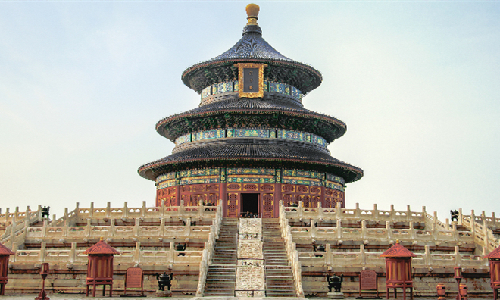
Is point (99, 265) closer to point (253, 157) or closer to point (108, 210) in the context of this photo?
point (108, 210)

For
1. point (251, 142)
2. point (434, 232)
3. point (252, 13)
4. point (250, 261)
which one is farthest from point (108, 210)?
point (252, 13)

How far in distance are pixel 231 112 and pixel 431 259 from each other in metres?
23.1

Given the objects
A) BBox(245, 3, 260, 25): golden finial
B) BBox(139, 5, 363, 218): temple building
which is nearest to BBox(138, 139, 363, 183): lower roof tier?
BBox(139, 5, 363, 218): temple building

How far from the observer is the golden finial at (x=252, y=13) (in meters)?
61.1

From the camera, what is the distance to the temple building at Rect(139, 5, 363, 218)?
161ft

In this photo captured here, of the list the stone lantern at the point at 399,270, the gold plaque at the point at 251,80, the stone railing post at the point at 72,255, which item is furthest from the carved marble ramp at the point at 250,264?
the gold plaque at the point at 251,80

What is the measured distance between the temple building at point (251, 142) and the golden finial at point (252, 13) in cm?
332

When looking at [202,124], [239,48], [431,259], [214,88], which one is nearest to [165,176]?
[202,124]

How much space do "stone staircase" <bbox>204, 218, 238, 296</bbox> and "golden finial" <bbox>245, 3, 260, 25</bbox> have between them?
30.1m

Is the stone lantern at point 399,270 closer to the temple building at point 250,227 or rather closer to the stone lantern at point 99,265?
the temple building at point 250,227

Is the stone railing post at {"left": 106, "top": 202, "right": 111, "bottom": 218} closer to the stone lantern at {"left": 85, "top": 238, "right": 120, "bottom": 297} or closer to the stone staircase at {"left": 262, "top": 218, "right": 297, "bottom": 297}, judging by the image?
the stone staircase at {"left": 262, "top": 218, "right": 297, "bottom": 297}

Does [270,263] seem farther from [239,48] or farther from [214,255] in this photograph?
[239,48]

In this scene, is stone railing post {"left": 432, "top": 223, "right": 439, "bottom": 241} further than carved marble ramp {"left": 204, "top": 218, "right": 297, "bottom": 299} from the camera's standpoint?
Yes

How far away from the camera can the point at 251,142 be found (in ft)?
170
